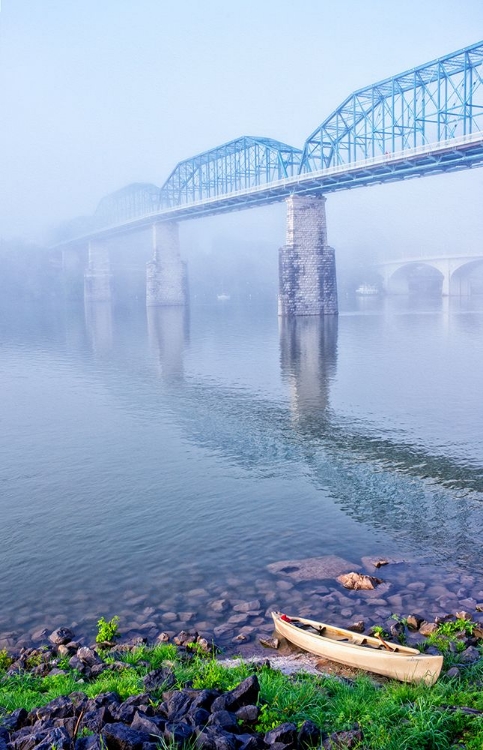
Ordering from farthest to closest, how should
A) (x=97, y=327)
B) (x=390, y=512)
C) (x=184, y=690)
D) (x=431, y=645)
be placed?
(x=97, y=327), (x=390, y=512), (x=431, y=645), (x=184, y=690)

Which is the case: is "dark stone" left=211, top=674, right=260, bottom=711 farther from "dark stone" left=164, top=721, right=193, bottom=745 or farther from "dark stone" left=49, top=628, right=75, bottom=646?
"dark stone" left=49, top=628, right=75, bottom=646

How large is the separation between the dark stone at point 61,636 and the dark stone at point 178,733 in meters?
3.85

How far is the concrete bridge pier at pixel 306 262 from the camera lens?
72062mm

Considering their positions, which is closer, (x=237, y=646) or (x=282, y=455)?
(x=237, y=646)

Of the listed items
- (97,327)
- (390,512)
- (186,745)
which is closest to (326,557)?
(390,512)

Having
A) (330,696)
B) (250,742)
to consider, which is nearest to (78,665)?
(330,696)

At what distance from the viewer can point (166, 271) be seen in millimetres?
108938

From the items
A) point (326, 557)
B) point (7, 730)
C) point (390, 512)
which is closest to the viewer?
point (7, 730)

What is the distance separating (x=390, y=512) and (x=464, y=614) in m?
5.05

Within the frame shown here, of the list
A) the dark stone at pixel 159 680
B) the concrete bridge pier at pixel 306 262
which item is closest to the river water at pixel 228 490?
the dark stone at pixel 159 680

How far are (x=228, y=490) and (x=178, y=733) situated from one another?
1031 cm

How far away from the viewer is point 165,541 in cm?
1283

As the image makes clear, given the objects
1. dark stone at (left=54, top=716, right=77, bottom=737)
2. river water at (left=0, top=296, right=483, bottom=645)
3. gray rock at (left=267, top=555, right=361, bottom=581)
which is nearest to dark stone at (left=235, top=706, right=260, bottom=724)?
dark stone at (left=54, top=716, right=77, bottom=737)

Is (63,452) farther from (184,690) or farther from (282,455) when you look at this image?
(184,690)
